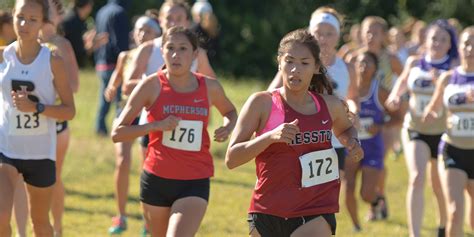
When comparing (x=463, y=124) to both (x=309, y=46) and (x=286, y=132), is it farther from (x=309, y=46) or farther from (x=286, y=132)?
(x=286, y=132)

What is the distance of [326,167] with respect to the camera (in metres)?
6.40

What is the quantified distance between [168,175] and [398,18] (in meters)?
21.6

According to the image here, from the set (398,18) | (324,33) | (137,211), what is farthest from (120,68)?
(398,18)

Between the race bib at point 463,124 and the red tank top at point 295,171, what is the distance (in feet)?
9.33

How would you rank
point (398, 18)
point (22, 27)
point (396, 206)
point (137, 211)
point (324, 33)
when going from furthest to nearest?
1. point (398, 18)
2. point (396, 206)
3. point (137, 211)
4. point (324, 33)
5. point (22, 27)

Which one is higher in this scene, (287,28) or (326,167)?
(326,167)

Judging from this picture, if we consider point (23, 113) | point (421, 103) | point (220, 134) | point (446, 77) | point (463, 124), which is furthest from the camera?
point (421, 103)

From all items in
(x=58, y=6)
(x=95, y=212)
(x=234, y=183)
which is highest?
(x=58, y=6)

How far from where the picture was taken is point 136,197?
1255cm

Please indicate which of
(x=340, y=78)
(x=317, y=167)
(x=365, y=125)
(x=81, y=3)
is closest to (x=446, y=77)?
(x=340, y=78)

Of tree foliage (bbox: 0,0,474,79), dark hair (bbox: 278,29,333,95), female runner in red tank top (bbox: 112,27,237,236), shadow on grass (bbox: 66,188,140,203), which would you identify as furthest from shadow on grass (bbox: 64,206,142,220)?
tree foliage (bbox: 0,0,474,79)

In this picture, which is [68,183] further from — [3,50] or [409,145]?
[3,50]

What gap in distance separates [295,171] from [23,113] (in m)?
2.12

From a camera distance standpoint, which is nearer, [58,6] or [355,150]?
[355,150]
